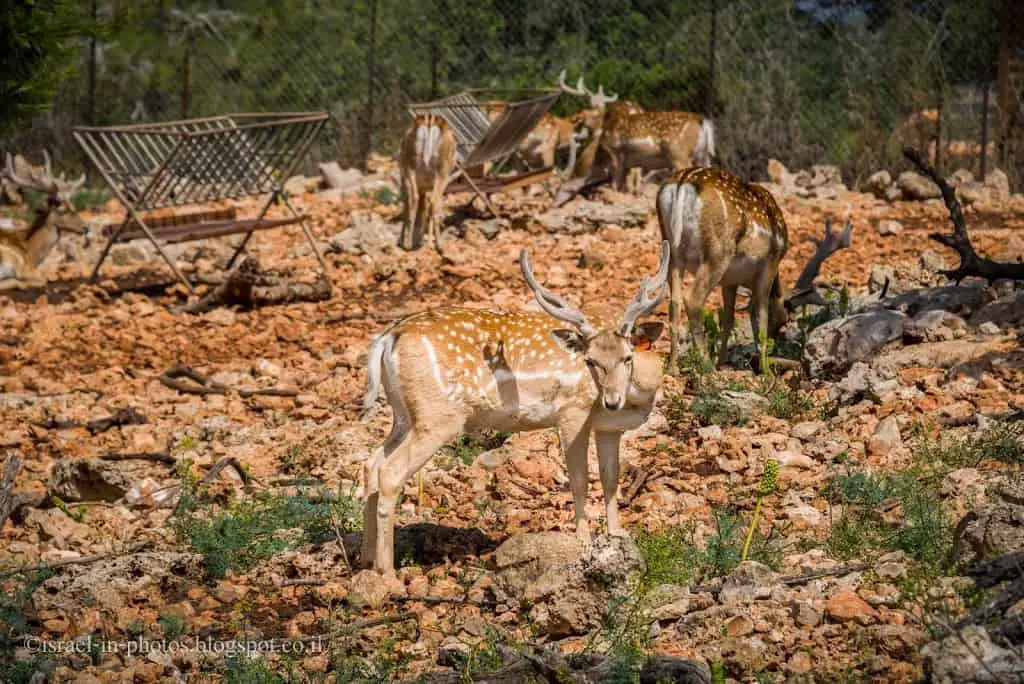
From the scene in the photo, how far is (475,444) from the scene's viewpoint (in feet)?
30.3

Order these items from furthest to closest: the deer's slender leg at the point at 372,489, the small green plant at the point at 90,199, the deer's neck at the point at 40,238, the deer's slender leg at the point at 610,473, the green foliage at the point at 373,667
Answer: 1. the small green plant at the point at 90,199
2. the deer's neck at the point at 40,238
3. the deer's slender leg at the point at 610,473
4. the deer's slender leg at the point at 372,489
5. the green foliage at the point at 373,667

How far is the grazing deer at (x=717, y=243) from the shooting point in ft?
32.6

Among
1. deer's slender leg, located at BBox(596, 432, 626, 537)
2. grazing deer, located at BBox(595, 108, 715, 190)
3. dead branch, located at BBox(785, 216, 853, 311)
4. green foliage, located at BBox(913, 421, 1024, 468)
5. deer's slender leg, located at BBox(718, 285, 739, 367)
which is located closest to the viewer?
deer's slender leg, located at BBox(596, 432, 626, 537)

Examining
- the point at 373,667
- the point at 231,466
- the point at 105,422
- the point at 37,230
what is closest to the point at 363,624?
the point at 373,667

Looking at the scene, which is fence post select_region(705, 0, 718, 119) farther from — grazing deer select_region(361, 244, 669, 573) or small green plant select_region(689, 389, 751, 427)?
grazing deer select_region(361, 244, 669, 573)

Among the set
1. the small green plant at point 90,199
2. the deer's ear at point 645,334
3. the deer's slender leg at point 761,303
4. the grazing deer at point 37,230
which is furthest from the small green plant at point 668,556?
the small green plant at point 90,199

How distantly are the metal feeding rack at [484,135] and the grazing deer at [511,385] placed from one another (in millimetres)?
9462

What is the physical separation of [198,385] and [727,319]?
4.19 meters

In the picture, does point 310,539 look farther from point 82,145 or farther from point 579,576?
point 82,145

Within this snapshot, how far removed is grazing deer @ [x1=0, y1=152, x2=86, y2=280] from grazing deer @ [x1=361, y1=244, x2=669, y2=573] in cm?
1018

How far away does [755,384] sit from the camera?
32.6 feet

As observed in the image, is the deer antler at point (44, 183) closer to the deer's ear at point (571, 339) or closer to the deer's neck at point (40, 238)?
the deer's neck at point (40, 238)

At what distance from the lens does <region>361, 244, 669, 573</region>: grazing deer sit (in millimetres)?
7109

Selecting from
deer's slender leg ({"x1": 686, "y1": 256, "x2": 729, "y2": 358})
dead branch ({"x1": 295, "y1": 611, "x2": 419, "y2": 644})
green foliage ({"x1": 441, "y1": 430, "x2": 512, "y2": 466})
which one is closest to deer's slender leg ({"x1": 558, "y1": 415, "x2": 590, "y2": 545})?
dead branch ({"x1": 295, "y1": 611, "x2": 419, "y2": 644})
